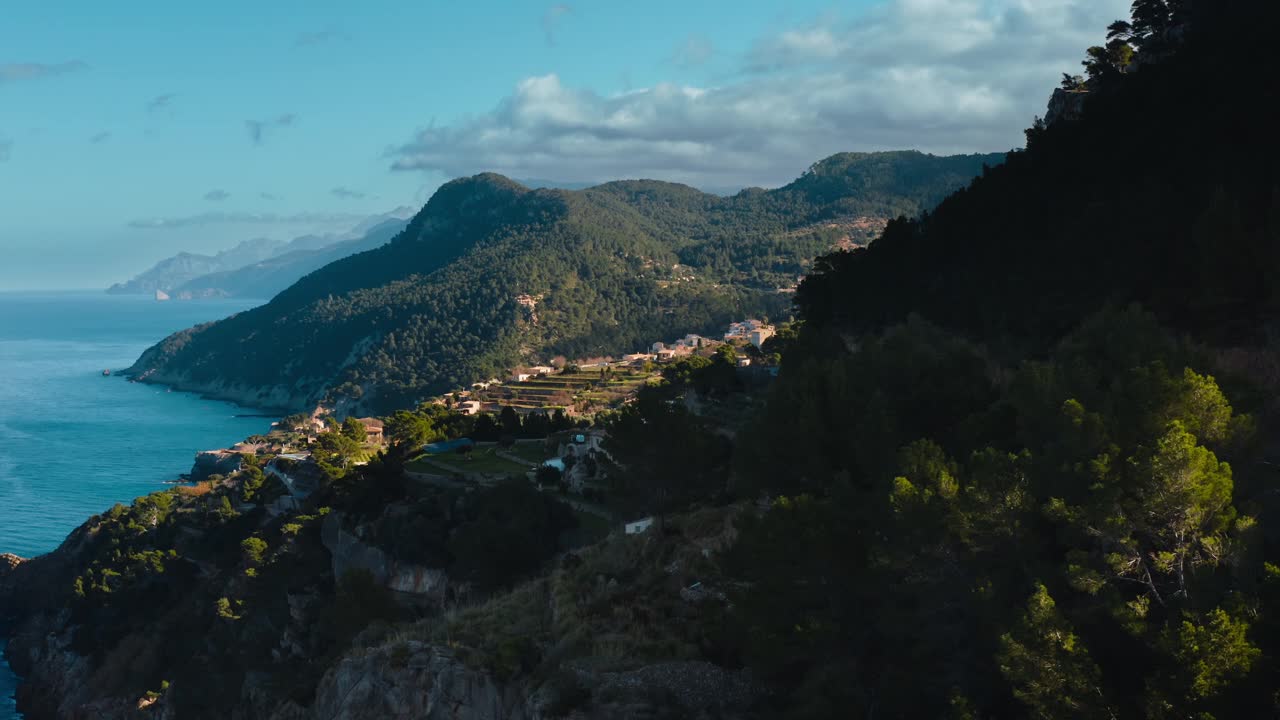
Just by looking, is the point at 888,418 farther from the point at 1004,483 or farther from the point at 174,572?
the point at 174,572

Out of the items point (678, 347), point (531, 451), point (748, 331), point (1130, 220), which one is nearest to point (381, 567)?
point (531, 451)

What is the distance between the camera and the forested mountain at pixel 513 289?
122 m

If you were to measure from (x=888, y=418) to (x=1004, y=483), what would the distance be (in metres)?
4.48

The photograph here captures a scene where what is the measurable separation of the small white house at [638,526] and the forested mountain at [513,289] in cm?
8685

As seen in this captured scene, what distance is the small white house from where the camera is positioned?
20.8 metres

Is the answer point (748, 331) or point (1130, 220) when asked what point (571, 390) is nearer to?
point (748, 331)

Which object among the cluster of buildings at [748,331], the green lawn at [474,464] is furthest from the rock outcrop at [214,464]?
the cluster of buildings at [748,331]

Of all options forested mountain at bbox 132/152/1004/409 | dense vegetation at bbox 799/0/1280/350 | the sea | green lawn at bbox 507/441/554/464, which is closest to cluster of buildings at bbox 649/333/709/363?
forested mountain at bbox 132/152/1004/409

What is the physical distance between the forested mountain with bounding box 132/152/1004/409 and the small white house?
285 ft

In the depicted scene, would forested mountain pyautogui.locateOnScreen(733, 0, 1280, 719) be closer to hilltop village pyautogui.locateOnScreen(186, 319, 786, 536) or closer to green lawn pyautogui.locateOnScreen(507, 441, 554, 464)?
hilltop village pyautogui.locateOnScreen(186, 319, 786, 536)

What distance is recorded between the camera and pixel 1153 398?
28.3 feet

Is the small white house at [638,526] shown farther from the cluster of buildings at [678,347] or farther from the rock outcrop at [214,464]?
the cluster of buildings at [678,347]

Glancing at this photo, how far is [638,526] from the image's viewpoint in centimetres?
2180

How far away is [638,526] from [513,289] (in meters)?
115
